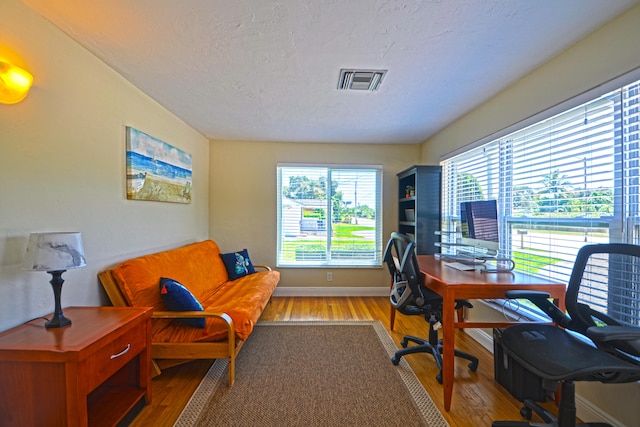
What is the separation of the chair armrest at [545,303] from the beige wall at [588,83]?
0.39 m

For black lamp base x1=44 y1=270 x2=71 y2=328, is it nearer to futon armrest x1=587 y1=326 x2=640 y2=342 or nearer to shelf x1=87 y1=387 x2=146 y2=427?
shelf x1=87 y1=387 x2=146 y2=427

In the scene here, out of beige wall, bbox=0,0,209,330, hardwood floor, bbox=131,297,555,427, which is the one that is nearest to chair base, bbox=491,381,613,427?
hardwood floor, bbox=131,297,555,427

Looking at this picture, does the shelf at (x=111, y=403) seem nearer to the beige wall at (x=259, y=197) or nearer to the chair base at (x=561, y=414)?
the chair base at (x=561, y=414)

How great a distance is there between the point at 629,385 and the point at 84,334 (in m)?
2.85

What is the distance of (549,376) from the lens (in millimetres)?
1175

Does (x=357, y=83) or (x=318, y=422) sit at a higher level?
(x=357, y=83)

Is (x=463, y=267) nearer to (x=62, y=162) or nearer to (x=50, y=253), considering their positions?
(x=50, y=253)

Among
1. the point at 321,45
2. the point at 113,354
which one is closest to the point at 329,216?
the point at 321,45

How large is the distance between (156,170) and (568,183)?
3.39 metres

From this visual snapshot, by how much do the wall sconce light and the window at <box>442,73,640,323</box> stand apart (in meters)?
3.23

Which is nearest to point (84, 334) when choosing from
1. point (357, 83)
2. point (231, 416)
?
point (231, 416)

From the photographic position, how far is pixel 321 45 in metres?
1.71

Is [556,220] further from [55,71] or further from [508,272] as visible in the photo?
[55,71]

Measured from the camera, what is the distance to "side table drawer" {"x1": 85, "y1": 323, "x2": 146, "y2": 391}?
125 centimetres
